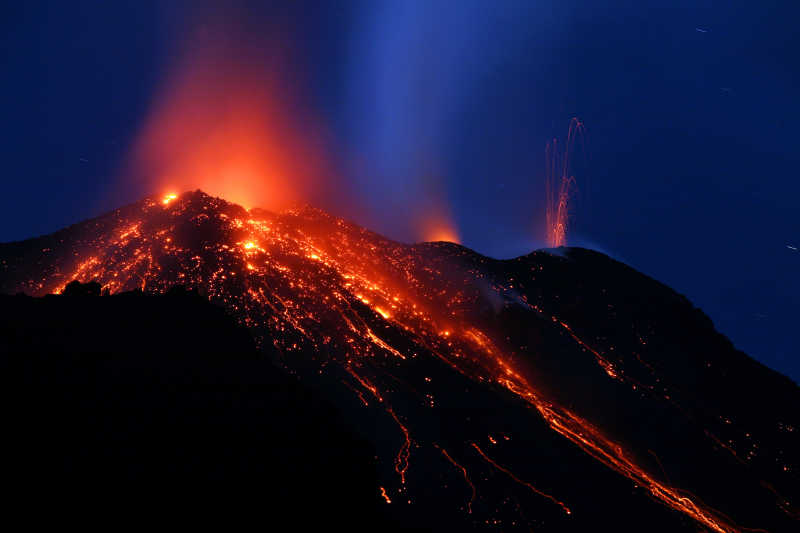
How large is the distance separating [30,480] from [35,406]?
3.51 ft

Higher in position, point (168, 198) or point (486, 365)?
point (168, 198)

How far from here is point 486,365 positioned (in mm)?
11172

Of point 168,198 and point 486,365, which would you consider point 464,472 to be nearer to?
point 486,365

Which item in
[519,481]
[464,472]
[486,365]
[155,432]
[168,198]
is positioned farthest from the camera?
[168,198]

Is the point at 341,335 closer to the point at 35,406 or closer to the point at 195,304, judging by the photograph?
the point at 195,304

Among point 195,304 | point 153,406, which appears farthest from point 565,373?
point 153,406

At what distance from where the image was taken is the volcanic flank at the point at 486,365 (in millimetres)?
6973

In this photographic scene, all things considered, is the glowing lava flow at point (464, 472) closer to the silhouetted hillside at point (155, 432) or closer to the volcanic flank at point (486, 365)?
the volcanic flank at point (486, 365)

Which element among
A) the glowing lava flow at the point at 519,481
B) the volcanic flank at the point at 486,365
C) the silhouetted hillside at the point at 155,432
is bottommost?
the silhouetted hillside at the point at 155,432

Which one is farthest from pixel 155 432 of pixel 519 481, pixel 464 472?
pixel 519 481

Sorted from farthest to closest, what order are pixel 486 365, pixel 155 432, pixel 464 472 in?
1. pixel 486 365
2. pixel 464 472
3. pixel 155 432

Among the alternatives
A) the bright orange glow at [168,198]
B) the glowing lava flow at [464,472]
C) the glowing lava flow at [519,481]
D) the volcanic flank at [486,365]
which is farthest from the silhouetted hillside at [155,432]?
the bright orange glow at [168,198]

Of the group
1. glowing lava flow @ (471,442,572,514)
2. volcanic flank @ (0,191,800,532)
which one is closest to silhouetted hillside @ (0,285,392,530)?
volcanic flank @ (0,191,800,532)

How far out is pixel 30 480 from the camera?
275cm
